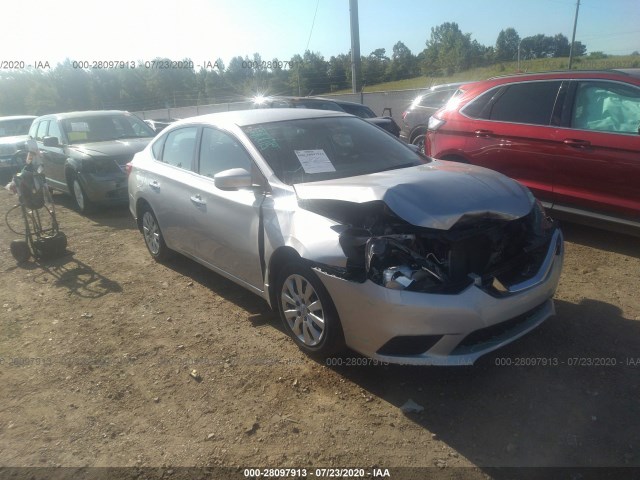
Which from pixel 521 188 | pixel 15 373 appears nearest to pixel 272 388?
pixel 15 373

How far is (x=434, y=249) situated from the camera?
10.6 ft

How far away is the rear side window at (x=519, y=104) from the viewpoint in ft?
18.1

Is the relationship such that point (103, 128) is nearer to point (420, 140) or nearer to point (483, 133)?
point (420, 140)

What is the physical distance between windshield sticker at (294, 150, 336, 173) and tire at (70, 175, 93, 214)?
556 centimetres

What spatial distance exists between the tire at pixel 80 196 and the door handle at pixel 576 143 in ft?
22.8

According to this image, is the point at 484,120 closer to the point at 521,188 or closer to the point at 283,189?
the point at 521,188

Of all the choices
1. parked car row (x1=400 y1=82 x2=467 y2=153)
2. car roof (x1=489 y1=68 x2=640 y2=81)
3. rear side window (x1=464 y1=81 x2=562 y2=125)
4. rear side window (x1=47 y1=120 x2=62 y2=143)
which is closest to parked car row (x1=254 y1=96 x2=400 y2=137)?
parked car row (x1=400 y1=82 x2=467 y2=153)

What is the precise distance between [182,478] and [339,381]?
1.14m

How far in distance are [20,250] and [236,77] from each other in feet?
103

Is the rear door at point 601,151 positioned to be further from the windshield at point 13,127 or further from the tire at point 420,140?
the windshield at point 13,127

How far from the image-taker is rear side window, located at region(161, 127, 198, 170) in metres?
4.85

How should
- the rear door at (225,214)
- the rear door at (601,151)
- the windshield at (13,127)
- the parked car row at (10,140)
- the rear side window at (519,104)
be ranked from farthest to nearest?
the windshield at (13,127) < the parked car row at (10,140) < the rear side window at (519,104) < the rear door at (601,151) < the rear door at (225,214)

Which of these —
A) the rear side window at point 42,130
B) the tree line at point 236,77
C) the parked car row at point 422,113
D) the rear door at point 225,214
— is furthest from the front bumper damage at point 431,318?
the tree line at point 236,77

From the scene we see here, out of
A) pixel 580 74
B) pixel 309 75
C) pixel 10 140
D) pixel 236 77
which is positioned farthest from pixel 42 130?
pixel 236 77
